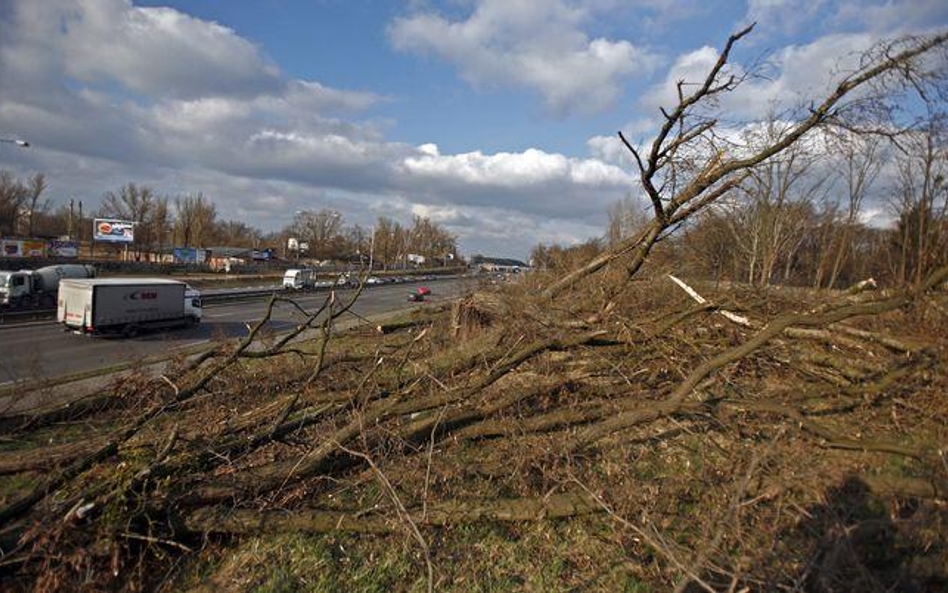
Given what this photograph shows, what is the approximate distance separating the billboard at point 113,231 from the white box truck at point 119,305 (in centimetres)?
4208

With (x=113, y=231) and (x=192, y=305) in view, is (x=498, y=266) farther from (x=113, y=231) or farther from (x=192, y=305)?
(x=113, y=231)

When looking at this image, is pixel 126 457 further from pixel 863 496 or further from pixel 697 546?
pixel 863 496

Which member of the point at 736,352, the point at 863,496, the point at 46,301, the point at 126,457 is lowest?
the point at 46,301

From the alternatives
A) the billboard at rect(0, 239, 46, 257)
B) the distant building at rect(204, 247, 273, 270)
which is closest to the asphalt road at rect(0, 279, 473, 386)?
the billboard at rect(0, 239, 46, 257)

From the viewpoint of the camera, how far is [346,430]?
4.80 meters

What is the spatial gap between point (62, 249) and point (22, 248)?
6.02 m

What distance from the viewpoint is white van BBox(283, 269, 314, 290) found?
44.0 m

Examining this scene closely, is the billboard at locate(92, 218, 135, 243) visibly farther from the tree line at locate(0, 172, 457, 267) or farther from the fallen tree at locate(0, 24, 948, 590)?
the fallen tree at locate(0, 24, 948, 590)

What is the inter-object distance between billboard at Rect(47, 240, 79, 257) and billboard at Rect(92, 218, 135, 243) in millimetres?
5742

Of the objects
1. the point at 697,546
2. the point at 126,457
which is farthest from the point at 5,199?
the point at 697,546

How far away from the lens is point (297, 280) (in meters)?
44.7

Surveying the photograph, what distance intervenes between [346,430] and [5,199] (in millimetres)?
78327

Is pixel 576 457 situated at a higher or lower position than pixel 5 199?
lower

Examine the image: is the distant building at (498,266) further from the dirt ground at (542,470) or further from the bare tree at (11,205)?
the bare tree at (11,205)
